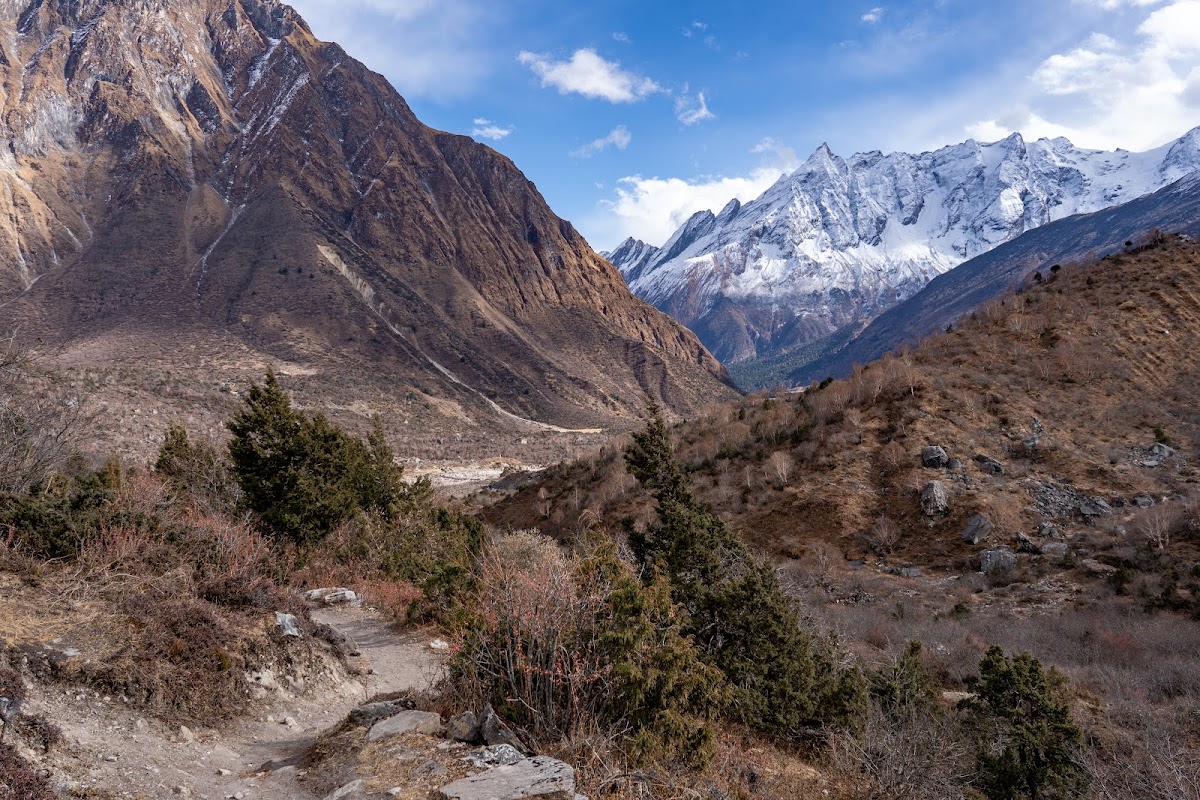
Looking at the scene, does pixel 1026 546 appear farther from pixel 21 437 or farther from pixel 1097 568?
pixel 21 437

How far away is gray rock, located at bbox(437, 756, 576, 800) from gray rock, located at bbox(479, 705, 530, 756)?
29cm

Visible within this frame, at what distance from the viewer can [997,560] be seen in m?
17.2

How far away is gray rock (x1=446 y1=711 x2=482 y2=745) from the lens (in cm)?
436

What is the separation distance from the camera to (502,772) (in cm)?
388

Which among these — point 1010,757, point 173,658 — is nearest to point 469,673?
point 173,658

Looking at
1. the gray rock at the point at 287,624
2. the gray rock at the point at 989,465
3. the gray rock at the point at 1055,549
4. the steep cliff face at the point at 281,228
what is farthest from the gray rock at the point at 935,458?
the steep cliff face at the point at 281,228

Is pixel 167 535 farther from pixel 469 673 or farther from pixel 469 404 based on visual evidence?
pixel 469 404

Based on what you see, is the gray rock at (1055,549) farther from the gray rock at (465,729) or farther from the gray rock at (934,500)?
the gray rock at (465,729)

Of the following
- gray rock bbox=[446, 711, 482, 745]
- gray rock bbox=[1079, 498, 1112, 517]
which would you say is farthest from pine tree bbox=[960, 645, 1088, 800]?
gray rock bbox=[1079, 498, 1112, 517]

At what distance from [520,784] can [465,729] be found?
2.64 ft

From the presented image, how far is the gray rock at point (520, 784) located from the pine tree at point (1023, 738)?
5954 mm

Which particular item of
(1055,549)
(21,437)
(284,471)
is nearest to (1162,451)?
(1055,549)

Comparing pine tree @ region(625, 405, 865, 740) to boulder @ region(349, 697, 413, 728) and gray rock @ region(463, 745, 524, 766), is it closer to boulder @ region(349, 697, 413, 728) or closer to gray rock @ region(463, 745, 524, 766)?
gray rock @ region(463, 745, 524, 766)

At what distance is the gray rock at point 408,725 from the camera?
4.51 metres
